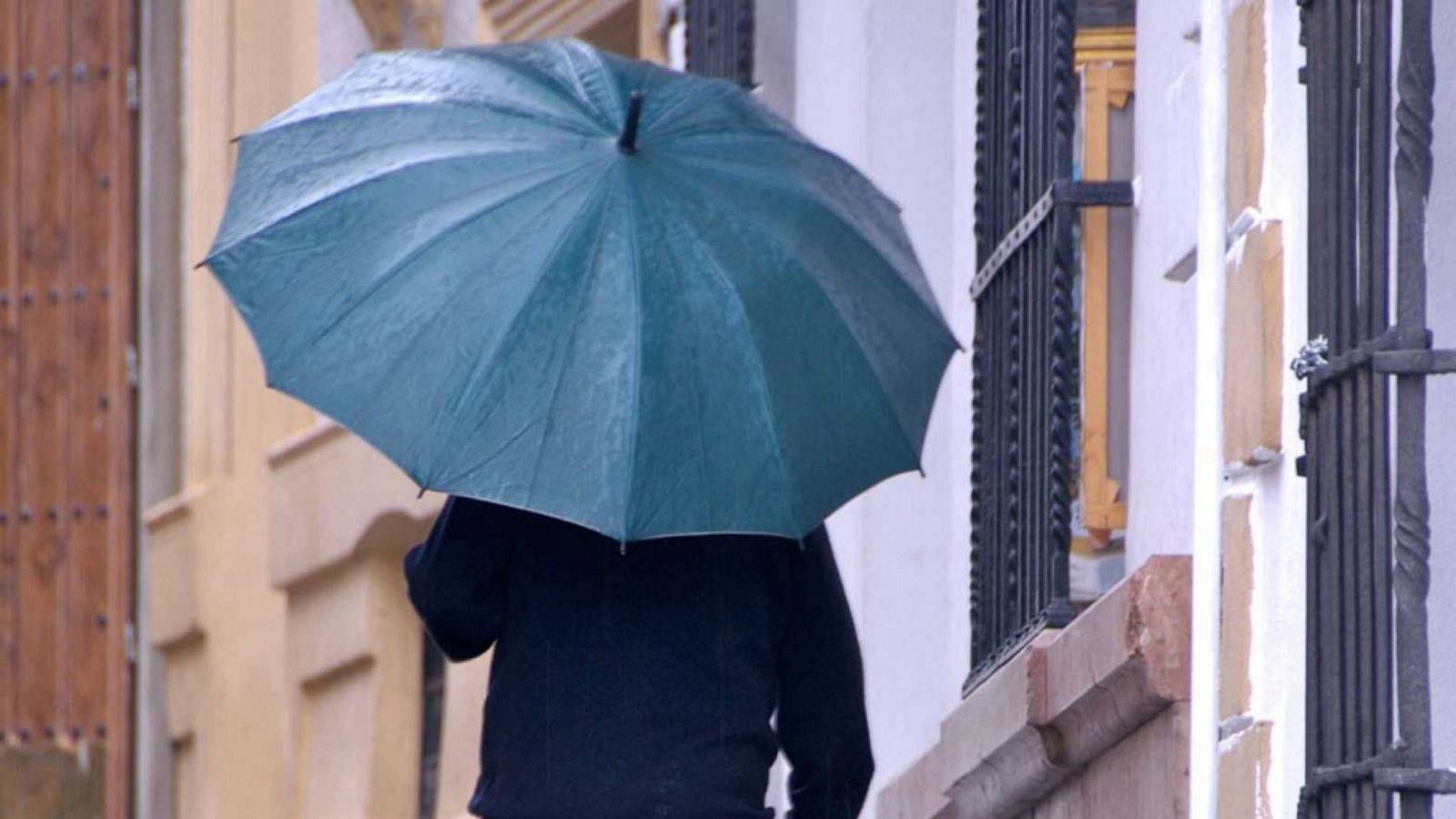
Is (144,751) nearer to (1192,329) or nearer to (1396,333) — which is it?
(1192,329)

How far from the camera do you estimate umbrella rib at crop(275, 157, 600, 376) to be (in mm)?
4730

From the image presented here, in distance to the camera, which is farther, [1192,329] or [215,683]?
[215,683]

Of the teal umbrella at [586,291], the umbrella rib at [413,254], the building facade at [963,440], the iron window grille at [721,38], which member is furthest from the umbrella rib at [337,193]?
the iron window grille at [721,38]

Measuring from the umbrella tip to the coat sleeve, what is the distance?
52cm

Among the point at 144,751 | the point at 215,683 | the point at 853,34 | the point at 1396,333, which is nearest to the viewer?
the point at 1396,333

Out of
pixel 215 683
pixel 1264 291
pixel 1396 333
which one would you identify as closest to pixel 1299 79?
pixel 1264 291

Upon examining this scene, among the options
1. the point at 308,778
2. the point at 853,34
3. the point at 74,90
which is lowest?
the point at 308,778

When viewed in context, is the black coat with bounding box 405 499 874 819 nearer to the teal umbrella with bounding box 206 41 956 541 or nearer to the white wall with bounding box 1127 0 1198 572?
the teal umbrella with bounding box 206 41 956 541

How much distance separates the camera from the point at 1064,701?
5531mm

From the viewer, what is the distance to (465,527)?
15.1 feet

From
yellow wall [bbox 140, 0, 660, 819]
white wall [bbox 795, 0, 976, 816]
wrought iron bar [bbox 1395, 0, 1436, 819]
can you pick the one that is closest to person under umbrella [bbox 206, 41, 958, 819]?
wrought iron bar [bbox 1395, 0, 1436, 819]

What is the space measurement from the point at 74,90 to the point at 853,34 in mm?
8708

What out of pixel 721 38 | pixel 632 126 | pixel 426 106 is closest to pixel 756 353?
pixel 632 126

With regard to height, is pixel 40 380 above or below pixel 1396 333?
above
